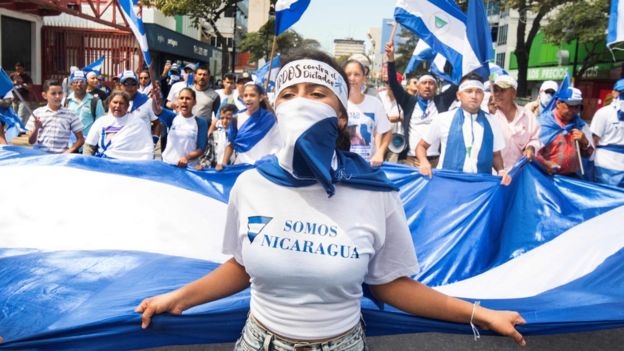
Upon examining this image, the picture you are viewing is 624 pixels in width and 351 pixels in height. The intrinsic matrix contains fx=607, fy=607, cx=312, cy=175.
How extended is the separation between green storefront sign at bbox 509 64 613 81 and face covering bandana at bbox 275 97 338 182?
36.3 meters

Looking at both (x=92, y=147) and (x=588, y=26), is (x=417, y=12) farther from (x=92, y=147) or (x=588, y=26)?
(x=588, y=26)

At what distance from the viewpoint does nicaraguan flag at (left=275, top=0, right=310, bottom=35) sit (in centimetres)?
619

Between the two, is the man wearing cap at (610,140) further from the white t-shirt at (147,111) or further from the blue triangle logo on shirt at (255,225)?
the blue triangle logo on shirt at (255,225)

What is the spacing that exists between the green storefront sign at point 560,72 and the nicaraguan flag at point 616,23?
103 feet

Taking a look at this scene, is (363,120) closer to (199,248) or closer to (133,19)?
(199,248)

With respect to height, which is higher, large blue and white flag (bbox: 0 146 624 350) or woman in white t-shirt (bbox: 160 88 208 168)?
woman in white t-shirt (bbox: 160 88 208 168)

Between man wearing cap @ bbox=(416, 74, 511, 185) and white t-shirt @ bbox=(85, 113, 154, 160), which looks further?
white t-shirt @ bbox=(85, 113, 154, 160)

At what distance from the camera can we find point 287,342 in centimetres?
181

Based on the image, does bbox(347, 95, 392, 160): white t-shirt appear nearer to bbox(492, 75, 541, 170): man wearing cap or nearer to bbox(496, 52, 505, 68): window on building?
bbox(492, 75, 541, 170): man wearing cap

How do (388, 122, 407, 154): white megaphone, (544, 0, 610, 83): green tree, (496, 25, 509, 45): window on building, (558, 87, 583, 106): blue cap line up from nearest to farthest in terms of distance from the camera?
(558, 87, 583, 106): blue cap
(388, 122, 407, 154): white megaphone
(544, 0, 610, 83): green tree
(496, 25, 509, 45): window on building

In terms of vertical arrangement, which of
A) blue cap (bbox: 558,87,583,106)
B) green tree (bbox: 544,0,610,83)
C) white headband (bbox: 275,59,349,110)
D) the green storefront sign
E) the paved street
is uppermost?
green tree (bbox: 544,0,610,83)

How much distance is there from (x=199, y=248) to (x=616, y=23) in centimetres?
442

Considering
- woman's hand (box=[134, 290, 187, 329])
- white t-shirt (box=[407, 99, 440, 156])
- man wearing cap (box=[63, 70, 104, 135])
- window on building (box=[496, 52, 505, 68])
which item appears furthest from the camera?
window on building (box=[496, 52, 505, 68])

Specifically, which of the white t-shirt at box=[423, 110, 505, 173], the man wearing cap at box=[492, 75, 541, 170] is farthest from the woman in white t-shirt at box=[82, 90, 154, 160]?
the man wearing cap at box=[492, 75, 541, 170]
